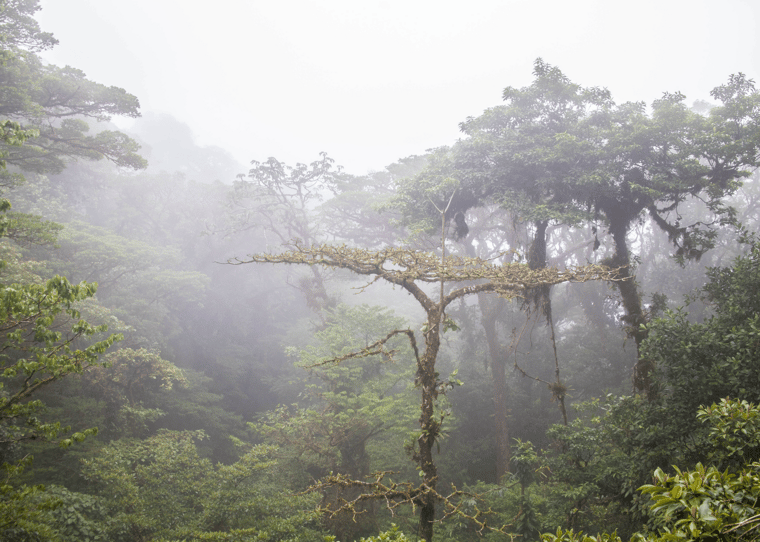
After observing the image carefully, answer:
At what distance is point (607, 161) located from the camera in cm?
1053

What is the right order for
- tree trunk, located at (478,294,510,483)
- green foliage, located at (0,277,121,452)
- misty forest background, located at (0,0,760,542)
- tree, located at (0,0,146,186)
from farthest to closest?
tree trunk, located at (478,294,510,483), tree, located at (0,0,146,186), misty forest background, located at (0,0,760,542), green foliage, located at (0,277,121,452)

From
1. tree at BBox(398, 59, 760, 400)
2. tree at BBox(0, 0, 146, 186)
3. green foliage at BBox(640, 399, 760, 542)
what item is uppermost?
tree at BBox(0, 0, 146, 186)

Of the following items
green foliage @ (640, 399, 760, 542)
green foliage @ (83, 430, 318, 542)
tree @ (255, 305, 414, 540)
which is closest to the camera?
green foliage @ (640, 399, 760, 542)

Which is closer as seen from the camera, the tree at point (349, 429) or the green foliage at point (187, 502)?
the green foliage at point (187, 502)

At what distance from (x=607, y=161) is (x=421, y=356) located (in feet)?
30.6

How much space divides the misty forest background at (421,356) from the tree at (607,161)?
0.08 m

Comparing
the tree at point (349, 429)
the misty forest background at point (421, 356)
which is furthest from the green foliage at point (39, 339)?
the tree at point (349, 429)

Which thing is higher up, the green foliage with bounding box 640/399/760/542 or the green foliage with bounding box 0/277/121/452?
the green foliage with bounding box 0/277/121/452

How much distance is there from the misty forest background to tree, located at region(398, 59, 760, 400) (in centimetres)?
8

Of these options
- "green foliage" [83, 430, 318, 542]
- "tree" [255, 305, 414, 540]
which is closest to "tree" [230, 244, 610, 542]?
"green foliage" [83, 430, 318, 542]

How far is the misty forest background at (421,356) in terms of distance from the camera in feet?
14.8

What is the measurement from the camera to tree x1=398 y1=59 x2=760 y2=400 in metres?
8.98

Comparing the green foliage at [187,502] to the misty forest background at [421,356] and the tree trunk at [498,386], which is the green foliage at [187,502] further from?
the tree trunk at [498,386]

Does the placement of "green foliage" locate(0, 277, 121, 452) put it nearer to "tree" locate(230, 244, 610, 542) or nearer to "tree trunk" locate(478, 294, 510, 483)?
"tree" locate(230, 244, 610, 542)
